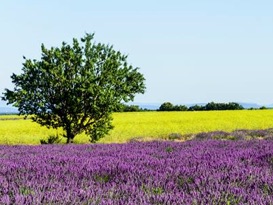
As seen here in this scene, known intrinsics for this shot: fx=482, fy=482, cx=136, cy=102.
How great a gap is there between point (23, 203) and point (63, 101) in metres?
18.9

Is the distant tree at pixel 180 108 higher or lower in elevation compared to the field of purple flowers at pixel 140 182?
higher

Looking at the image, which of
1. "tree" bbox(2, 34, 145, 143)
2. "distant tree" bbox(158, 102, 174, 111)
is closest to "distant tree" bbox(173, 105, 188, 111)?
"distant tree" bbox(158, 102, 174, 111)

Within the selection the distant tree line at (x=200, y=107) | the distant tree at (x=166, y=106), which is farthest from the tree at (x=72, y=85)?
the distant tree at (x=166, y=106)

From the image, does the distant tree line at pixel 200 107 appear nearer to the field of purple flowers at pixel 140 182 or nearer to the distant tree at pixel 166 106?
the distant tree at pixel 166 106

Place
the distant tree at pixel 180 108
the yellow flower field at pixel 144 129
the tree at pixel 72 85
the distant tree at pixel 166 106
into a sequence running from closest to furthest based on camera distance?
the tree at pixel 72 85 → the yellow flower field at pixel 144 129 → the distant tree at pixel 180 108 → the distant tree at pixel 166 106

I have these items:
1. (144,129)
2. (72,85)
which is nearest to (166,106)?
(144,129)

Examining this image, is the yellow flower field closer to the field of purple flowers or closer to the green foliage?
the field of purple flowers

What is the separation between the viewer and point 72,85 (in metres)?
21.9

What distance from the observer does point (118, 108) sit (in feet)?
74.0

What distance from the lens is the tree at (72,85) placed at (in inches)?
852

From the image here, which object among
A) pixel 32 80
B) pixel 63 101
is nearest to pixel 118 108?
pixel 63 101

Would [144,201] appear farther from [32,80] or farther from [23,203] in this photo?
[32,80]

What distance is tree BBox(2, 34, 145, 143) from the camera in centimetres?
2164

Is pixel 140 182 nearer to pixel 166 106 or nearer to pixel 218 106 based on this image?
pixel 218 106
